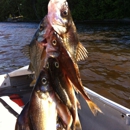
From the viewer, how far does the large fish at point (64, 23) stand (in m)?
1.75

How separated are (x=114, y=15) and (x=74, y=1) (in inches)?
469

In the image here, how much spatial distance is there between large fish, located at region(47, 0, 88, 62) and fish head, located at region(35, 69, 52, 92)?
0.26m

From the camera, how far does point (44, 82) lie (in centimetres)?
177

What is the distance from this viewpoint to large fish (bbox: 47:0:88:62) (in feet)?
5.74

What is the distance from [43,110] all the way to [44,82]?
0.22 m

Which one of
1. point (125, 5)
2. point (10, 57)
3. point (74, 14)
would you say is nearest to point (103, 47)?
point (10, 57)

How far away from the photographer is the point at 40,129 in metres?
1.86

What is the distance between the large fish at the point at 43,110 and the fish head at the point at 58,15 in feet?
1.14

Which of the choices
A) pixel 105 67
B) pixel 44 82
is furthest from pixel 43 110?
pixel 105 67

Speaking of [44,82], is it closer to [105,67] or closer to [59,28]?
[59,28]

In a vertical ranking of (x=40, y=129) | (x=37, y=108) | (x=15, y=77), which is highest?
(x=37, y=108)

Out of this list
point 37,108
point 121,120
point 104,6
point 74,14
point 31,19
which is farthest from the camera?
point 31,19

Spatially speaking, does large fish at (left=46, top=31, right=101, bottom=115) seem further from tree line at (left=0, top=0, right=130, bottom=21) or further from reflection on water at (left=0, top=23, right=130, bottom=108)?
tree line at (left=0, top=0, right=130, bottom=21)

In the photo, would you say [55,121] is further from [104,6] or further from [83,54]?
[104,6]
